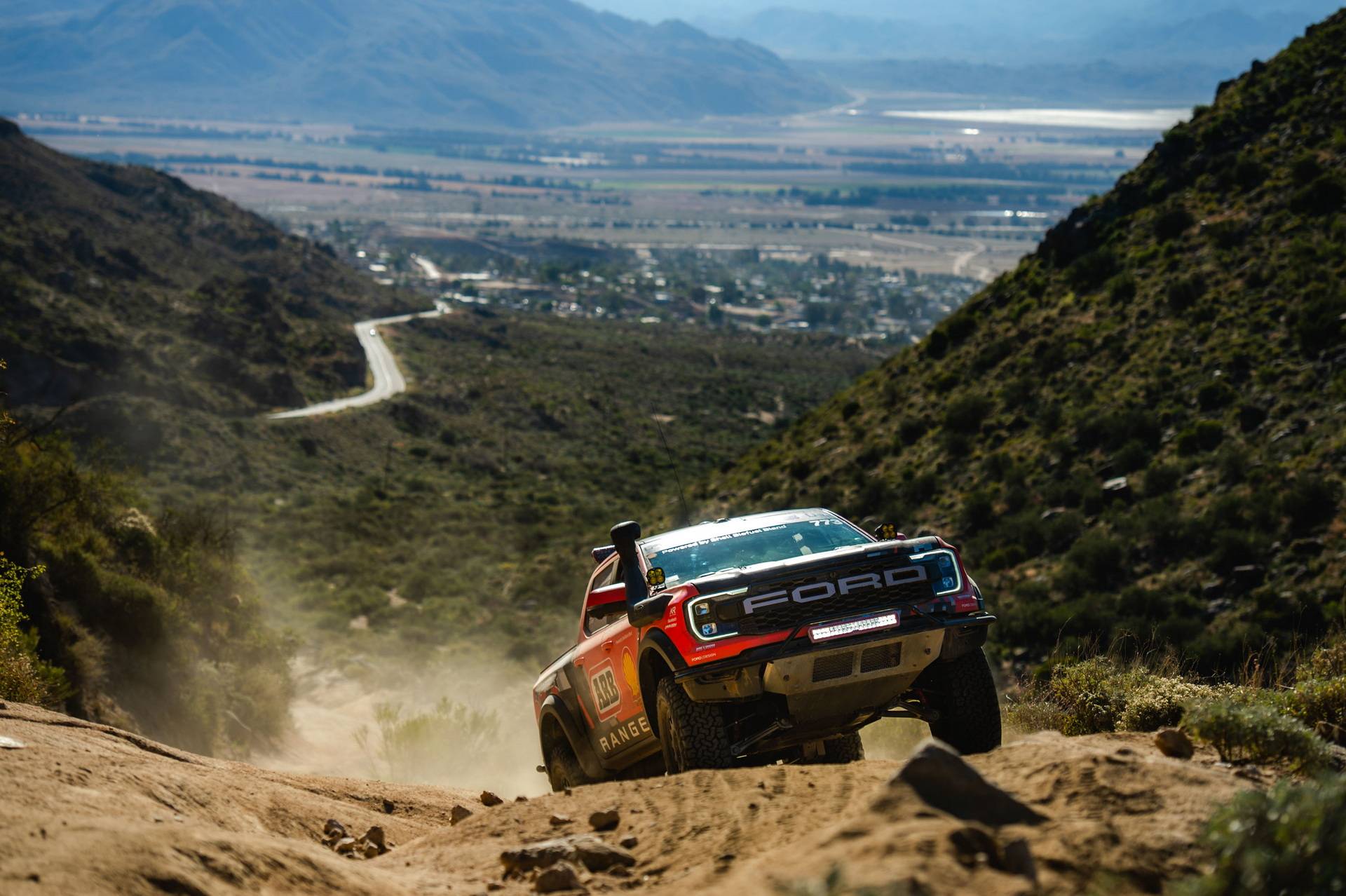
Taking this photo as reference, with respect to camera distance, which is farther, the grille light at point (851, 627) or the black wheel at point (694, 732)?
the black wheel at point (694, 732)

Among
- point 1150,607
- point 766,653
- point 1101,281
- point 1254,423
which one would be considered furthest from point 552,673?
point 1101,281

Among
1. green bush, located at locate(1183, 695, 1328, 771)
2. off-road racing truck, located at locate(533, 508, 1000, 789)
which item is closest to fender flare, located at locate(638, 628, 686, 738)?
off-road racing truck, located at locate(533, 508, 1000, 789)

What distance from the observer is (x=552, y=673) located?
9.93 m

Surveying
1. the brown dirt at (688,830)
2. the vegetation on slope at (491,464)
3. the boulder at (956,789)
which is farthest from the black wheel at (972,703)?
the vegetation on slope at (491,464)

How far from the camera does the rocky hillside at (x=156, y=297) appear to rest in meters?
53.5

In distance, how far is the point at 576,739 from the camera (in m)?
9.28

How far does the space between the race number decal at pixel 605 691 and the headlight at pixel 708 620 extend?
1.59 m

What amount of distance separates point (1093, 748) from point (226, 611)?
21.0 meters

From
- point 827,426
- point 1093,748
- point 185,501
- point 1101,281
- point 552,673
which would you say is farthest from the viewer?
point 185,501

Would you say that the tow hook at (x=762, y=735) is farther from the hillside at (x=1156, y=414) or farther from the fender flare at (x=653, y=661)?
the hillside at (x=1156, y=414)

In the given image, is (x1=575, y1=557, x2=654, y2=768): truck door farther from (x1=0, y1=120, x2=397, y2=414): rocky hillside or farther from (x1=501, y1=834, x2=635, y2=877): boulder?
(x1=0, y1=120, x2=397, y2=414): rocky hillside

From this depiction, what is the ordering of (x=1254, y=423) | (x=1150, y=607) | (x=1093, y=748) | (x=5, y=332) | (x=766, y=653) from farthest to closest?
1. (x=5, y=332)
2. (x=1254, y=423)
3. (x=1150, y=607)
4. (x=766, y=653)
5. (x=1093, y=748)

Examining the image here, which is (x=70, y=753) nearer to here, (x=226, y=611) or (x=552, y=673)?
(x=552, y=673)

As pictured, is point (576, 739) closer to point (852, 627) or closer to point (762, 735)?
point (762, 735)
